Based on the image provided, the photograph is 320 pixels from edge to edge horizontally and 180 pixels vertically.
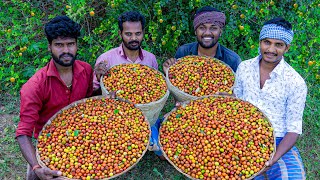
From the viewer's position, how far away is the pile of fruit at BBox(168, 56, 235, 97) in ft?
10.6

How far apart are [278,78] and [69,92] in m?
2.00

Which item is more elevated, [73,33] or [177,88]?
[73,33]

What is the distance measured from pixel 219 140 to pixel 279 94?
770 mm

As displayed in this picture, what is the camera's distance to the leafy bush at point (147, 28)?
15.0 ft

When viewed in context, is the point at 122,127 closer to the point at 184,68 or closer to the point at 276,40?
the point at 184,68

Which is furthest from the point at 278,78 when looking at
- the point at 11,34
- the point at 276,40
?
the point at 11,34

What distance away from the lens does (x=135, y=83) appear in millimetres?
3207

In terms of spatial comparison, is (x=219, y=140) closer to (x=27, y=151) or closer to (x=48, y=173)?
(x=48, y=173)

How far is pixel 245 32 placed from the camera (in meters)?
4.70

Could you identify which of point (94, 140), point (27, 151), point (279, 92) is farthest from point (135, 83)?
point (279, 92)

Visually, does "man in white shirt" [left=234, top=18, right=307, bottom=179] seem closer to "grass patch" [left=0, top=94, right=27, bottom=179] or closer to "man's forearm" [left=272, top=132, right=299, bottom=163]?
"man's forearm" [left=272, top=132, right=299, bottom=163]

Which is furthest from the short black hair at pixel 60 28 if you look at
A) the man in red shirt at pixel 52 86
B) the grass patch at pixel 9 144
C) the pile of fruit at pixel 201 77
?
the grass patch at pixel 9 144

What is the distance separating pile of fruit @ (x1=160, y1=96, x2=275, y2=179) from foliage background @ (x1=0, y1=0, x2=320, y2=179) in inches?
69.5

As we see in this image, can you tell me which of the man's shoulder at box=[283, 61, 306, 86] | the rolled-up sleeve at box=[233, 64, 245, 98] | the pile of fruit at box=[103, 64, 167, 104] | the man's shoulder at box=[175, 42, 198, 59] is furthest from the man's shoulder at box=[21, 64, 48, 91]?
the man's shoulder at box=[283, 61, 306, 86]
